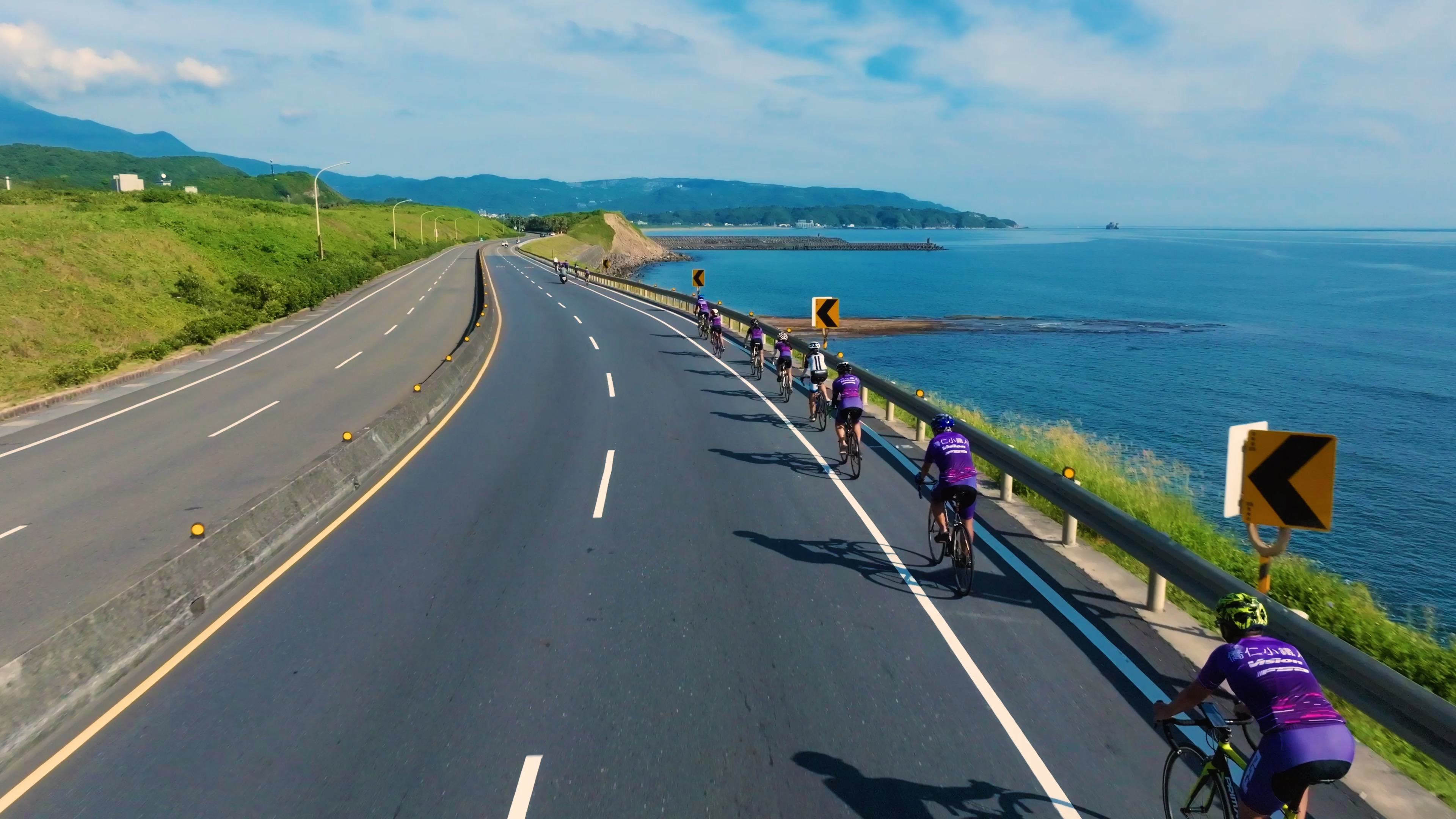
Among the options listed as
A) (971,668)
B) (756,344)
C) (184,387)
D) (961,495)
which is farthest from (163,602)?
(184,387)

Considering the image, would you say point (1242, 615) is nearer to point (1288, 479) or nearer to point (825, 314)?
point (1288, 479)

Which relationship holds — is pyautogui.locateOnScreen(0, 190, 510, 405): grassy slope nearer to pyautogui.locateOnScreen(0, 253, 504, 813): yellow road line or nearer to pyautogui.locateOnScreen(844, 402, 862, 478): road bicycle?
pyautogui.locateOnScreen(0, 253, 504, 813): yellow road line

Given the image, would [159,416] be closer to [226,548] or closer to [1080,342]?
[226,548]

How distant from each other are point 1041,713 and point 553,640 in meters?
3.99

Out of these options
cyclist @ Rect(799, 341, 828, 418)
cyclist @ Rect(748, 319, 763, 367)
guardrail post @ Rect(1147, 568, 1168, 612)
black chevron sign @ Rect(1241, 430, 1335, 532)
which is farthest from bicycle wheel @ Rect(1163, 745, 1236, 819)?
cyclist @ Rect(748, 319, 763, 367)

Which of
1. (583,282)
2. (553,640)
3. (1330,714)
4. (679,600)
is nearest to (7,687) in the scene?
(553,640)

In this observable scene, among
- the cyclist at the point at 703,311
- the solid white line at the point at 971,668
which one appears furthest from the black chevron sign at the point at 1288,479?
the cyclist at the point at 703,311

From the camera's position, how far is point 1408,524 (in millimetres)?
21734

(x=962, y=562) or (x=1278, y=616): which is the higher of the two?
(x=1278, y=616)

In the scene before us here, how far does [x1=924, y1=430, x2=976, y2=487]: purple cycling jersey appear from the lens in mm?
8602

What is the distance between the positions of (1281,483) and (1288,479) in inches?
3.0

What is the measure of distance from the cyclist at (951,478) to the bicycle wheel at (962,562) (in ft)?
0.33

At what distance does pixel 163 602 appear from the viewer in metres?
7.55

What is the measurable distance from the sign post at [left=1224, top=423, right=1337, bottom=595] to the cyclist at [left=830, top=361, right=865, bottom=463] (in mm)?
5934
